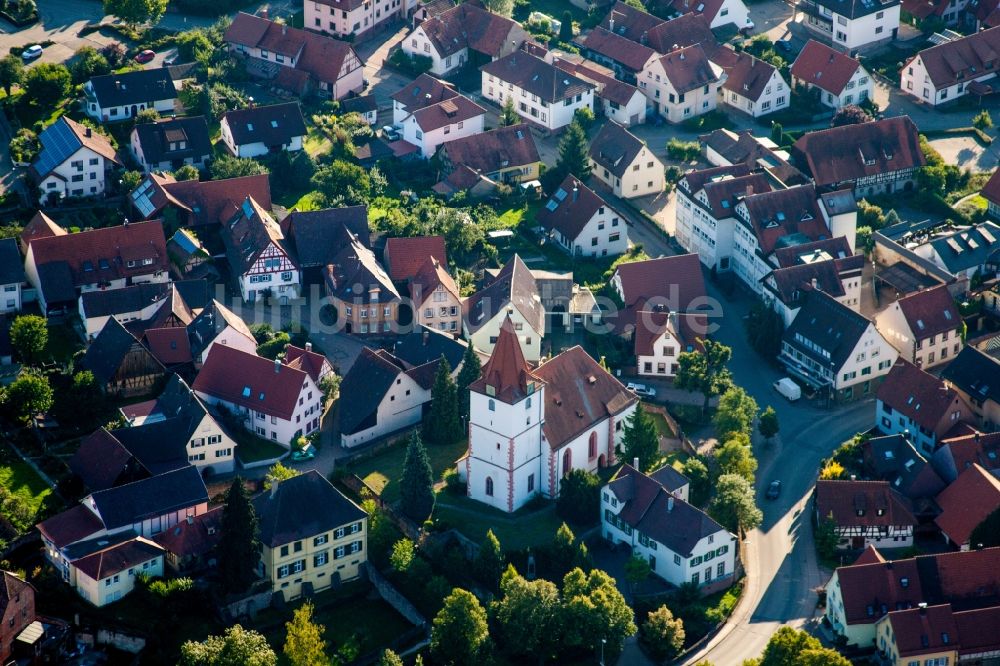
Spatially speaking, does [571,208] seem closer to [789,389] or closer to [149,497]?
[789,389]

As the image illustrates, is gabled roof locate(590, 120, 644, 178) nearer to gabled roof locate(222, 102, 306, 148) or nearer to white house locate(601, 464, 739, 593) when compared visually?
gabled roof locate(222, 102, 306, 148)

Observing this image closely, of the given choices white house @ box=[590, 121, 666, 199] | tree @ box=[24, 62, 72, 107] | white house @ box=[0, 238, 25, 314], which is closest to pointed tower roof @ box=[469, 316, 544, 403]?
white house @ box=[0, 238, 25, 314]

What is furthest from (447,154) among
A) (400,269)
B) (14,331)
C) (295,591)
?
(295,591)

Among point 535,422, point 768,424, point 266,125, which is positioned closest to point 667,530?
point 535,422

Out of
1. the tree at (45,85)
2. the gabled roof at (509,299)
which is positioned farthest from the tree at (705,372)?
the tree at (45,85)

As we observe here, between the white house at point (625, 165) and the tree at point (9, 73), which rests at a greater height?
the tree at point (9, 73)

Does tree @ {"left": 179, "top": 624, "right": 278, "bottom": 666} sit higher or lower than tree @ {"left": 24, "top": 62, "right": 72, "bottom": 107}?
lower

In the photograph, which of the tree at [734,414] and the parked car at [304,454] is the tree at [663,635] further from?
the parked car at [304,454]
